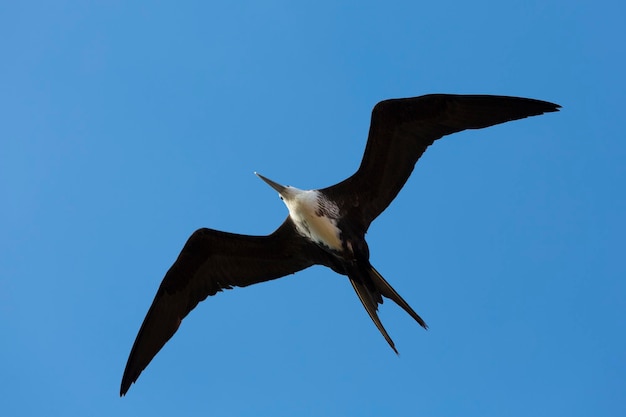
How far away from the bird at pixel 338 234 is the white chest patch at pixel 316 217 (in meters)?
0.01

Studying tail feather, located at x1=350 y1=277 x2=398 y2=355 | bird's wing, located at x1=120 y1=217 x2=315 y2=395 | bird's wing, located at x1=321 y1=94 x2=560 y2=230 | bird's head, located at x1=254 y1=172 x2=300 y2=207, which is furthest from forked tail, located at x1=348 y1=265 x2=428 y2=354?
bird's head, located at x1=254 y1=172 x2=300 y2=207

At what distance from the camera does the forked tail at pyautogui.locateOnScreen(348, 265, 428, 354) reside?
9.76 metres

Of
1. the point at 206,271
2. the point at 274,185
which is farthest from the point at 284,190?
the point at 206,271

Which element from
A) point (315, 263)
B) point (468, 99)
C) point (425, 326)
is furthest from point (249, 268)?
point (468, 99)

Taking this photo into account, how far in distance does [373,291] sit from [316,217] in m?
1.01

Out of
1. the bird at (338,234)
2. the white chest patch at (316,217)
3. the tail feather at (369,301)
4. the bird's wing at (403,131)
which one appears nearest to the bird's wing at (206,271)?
the bird at (338,234)

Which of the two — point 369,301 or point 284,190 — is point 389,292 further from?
point 284,190

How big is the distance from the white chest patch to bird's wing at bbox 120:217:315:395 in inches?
13.0

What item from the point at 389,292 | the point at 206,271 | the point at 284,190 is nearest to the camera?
the point at 389,292

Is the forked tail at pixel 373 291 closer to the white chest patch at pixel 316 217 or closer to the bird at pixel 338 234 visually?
the bird at pixel 338 234

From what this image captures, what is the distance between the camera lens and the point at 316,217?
33.0 ft

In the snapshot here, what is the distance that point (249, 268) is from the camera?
1076cm

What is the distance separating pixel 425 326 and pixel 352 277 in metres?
1.10

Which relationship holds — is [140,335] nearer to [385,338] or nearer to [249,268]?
[249,268]
